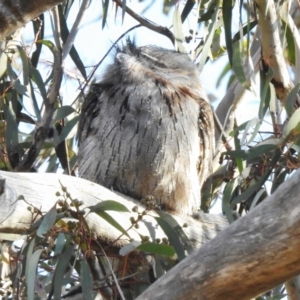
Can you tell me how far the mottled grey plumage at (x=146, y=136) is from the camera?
3.29m

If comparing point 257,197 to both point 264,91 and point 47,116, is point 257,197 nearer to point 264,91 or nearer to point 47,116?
point 264,91

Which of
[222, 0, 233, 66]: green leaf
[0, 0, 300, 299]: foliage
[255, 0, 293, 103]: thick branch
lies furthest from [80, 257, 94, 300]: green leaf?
[255, 0, 293, 103]: thick branch

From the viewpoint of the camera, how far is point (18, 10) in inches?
86.8

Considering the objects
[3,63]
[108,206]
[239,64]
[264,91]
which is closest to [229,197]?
[264,91]

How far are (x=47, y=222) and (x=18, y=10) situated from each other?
0.62 metres

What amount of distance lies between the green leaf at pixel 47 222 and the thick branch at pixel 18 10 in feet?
1.82

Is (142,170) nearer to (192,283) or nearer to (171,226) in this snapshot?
(171,226)

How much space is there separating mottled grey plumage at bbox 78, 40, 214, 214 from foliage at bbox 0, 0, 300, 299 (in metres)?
0.11

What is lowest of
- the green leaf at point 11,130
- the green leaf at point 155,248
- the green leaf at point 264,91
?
the green leaf at point 155,248

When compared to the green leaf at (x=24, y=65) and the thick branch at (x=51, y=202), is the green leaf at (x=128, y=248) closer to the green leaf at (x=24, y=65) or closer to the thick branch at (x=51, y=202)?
the thick branch at (x=51, y=202)

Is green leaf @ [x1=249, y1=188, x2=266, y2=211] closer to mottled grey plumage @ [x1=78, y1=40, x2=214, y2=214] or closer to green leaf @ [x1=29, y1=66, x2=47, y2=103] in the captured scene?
mottled grey plumage @ [x1=78, y1=40, x2=214, y2=214]

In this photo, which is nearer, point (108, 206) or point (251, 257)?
point (251, 257)

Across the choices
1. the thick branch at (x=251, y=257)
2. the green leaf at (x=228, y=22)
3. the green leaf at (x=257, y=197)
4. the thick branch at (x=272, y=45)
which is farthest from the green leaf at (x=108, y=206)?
the thick branch at (x=272, y=45)

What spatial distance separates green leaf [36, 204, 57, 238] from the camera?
84.1 inches
